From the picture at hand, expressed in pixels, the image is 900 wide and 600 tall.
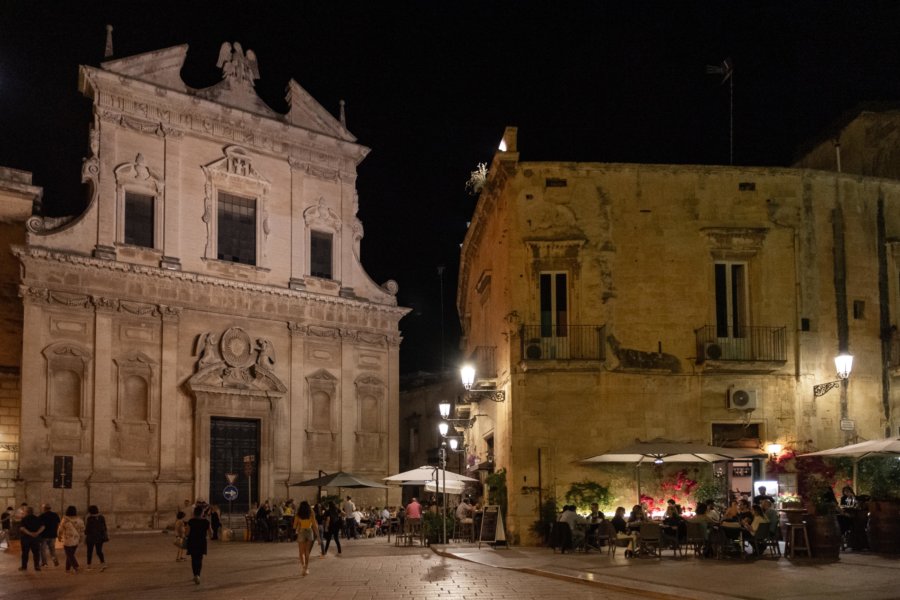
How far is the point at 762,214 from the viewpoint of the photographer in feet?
83.6

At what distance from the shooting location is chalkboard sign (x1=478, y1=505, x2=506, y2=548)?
24.2 metres

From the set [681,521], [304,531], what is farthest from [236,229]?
[681,521]

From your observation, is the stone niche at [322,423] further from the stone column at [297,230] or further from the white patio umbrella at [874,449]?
the white patio umbrella at [874,449]

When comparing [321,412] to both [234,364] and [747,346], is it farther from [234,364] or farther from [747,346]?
[747,346]

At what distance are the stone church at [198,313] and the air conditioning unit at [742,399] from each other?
59.0 ft

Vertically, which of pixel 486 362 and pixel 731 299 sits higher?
pixel 731 299

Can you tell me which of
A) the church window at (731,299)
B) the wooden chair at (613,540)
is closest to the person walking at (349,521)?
the wooden chair at (613,540)

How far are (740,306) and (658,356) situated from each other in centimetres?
259

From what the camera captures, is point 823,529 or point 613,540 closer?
point 823,529

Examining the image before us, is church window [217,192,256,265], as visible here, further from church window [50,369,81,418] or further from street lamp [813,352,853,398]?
street lamp [813,352,853,398]

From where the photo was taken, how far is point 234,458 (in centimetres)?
3650

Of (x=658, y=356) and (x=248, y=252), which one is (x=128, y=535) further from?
(x=658, y=356)

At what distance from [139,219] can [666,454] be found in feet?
71.6

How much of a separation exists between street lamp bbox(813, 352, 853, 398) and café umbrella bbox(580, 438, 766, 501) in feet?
7.75
